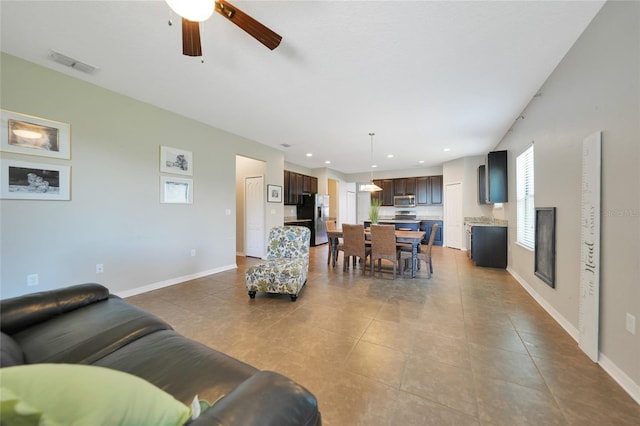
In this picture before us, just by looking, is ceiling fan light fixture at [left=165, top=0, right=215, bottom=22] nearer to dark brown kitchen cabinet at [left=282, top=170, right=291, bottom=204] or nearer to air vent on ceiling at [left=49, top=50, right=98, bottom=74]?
air vent on ceiling at [left=49, top=50, right=98, bottom=74]

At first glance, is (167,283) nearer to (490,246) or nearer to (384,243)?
(384,243)

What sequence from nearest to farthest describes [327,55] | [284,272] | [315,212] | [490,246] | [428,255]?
[327,55], [284,272], [428,255], [490,246], [315,212]

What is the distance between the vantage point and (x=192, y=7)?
126 centimetres

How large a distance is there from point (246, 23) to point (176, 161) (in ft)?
9.10

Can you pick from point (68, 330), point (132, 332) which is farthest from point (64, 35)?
point (132, 332)

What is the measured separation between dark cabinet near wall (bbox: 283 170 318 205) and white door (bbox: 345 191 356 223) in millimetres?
2063

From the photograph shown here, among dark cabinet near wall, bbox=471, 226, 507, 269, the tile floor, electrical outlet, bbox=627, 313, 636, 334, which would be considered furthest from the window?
electrical outlet, bbox=627, 313, 636, 334

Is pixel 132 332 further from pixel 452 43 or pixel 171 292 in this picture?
pixel 452 43

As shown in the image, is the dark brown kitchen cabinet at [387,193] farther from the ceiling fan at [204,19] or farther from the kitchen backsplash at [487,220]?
the ceiling fan at [204,19]

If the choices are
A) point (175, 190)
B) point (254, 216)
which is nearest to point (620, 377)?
point (175, 190)

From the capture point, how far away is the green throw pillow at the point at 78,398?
1.34ft

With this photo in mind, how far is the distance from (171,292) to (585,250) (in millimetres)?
4520

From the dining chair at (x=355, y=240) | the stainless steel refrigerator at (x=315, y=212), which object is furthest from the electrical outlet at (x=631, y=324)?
the stainless steel refrigerator at (x=315, y=212)

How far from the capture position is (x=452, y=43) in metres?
2.05
